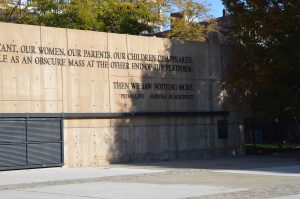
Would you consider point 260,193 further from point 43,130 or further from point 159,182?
point 43,130

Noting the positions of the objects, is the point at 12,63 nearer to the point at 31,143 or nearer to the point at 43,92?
the point at 43,92

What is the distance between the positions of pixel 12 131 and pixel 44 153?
1.67 m

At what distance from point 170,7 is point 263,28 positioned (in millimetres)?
17705

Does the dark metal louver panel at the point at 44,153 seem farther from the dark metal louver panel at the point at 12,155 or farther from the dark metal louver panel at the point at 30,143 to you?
the dark metal louver panel at the point at 12,155

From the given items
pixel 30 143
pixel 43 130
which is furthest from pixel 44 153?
pixel 43 130

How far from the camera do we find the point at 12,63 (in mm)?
23172

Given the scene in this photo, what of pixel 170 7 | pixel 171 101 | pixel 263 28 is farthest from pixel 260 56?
pixel 170 7

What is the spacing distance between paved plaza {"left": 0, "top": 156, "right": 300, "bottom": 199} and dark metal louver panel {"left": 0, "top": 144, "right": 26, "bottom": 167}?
1.66ft

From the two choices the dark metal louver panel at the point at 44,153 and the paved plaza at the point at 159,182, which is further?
the dark metal louver panel at the point at 44,153

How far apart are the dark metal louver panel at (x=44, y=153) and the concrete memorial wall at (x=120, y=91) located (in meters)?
0.51

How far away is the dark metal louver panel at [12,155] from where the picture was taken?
22.5m

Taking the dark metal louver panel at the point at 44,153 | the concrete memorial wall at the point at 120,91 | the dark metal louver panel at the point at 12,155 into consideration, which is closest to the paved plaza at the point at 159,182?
the dark metal louver panel at the point at 12,155

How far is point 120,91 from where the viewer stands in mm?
26406

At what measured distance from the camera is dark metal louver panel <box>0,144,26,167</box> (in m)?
22.5
